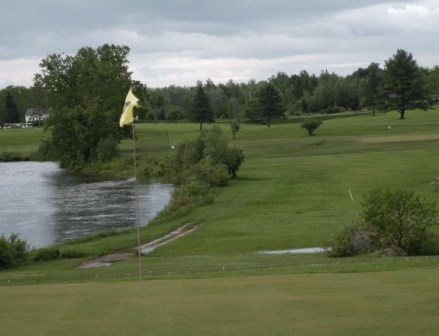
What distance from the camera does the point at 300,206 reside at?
47.4 m

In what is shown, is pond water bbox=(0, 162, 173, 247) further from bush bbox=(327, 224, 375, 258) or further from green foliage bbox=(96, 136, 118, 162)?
bush bbox=(327, 224, 375, 258)

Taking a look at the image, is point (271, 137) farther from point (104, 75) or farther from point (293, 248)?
point (293, 248)

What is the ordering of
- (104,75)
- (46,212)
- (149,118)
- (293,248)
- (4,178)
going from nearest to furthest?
(293,248)
(46,212)
(4,178)
(104,75)
(149,118)

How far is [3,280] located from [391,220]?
44.9 feet

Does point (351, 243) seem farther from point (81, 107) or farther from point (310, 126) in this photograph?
point (310, 126)

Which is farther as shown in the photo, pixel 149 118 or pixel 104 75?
pixel 149 118

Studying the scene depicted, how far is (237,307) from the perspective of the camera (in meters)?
13.5

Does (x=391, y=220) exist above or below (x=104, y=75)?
below

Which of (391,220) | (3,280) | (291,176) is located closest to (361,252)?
(391,220)

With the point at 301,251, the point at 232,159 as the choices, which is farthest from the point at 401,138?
the point at 301,251

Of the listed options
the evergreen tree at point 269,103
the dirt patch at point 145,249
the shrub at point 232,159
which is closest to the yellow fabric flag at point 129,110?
the dirt patch at point 145,249

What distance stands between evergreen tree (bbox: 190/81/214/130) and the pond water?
60545mm

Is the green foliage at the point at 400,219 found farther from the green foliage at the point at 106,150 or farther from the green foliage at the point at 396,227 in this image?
the green foliage at the point at 106,150

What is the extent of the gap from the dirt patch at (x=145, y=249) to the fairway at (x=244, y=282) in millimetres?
640
